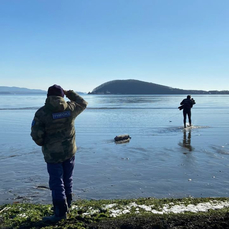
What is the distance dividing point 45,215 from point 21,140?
30.0ft

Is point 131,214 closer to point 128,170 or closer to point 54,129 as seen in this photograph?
point 54,129

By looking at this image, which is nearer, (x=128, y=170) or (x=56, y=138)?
(x=56, y=138)

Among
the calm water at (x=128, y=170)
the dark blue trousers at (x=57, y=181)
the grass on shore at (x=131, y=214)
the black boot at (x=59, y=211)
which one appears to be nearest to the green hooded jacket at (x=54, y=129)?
the dark blue trousers at (x=57, y=181)

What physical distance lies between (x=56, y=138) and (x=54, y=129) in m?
0.14

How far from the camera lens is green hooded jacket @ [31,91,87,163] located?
14.0ft

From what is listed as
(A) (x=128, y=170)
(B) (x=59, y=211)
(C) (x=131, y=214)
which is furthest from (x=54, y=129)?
(A) (x=128, y=170)

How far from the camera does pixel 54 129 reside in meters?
4.35

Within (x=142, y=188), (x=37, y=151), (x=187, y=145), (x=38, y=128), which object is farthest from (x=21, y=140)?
(x=38, y=128)

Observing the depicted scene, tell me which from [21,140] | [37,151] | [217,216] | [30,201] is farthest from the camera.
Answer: [21,140]

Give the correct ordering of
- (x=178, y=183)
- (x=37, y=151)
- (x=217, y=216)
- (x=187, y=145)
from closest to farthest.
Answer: (x=217, y=216) → (x=178, y=183) → (x=37, y=151) → (x=187, y=145)

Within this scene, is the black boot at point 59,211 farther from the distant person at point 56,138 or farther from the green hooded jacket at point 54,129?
the green hooded jacket at point 54,129

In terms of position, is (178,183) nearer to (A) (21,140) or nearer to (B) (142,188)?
(B) (142,188)

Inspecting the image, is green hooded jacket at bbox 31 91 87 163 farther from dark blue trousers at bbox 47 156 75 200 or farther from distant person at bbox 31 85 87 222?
dark blue trousers at bbox 47 156 75 200

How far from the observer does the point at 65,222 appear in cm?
423
